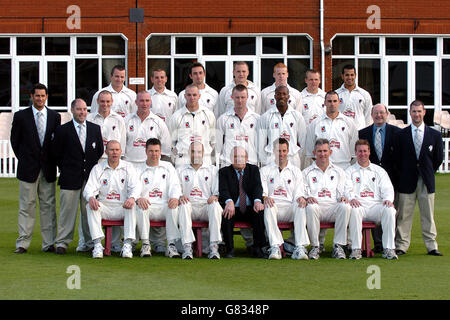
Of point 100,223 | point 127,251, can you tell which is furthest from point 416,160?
point 100,223

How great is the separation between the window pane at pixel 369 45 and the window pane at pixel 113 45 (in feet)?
23.2

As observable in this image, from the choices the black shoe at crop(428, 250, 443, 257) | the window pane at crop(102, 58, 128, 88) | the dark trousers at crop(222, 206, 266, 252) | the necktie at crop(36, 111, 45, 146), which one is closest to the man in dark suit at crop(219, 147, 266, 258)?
the dark trousers at crop(222, 206, 266, 252)

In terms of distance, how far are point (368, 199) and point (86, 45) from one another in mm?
16663

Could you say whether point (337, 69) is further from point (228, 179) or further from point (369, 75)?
point (228, 179)

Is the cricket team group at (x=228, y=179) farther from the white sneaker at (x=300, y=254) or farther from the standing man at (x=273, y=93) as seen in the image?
the standing man at (x=273, y=93)

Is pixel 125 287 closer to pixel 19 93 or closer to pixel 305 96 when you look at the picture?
pixel 305 96

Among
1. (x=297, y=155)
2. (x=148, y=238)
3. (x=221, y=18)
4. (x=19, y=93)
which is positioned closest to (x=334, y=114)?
(x=297, y=155)

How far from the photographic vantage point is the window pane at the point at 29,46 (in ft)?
86.5

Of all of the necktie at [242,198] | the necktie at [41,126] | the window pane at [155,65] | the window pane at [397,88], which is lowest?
the necktie at [242,198]

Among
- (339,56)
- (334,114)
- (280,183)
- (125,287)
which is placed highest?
(339,56)

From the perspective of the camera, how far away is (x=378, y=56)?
27.0 m

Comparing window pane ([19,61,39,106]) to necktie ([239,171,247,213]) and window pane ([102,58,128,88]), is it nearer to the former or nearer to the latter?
window pane ([102,58,128,88])

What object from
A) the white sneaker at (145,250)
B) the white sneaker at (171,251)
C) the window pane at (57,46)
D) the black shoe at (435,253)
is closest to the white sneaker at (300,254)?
the white sneaker at (171,251)

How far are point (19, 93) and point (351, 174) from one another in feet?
56.3
